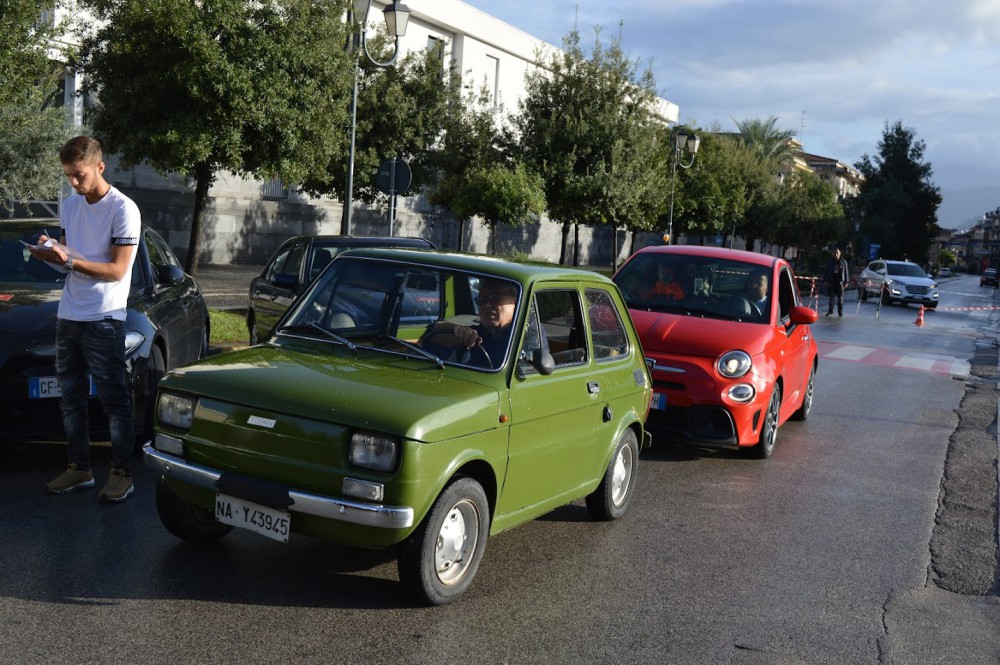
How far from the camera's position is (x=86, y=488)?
6324mm

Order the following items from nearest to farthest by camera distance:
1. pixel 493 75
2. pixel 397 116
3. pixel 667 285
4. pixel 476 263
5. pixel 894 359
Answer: pixel 476 263 < pixel 667 285 < pixel 894 359 < pixel 397 116 < pixel 493 75

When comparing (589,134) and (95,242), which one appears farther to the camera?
(589,134)

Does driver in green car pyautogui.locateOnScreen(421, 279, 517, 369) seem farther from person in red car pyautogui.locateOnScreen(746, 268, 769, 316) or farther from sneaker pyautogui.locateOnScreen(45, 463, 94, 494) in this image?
person in red car pyautogui.locateOnScreen(746, 268, 769, 316)

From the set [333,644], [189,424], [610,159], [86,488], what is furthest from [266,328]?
[610,159]

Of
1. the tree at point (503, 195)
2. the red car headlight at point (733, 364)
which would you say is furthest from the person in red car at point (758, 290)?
the tree at point (503, 195)

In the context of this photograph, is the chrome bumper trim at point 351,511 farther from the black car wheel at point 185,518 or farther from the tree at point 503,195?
the tree at point 503,195

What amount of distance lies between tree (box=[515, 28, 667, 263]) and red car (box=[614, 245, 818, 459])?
21304 mm

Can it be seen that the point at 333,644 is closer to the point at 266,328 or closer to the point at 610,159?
the point at 266,328

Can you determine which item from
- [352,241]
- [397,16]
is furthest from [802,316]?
[397,16]

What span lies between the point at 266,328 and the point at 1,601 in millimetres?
7042

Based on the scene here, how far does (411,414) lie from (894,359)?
52.6 ft

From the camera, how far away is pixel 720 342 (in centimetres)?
870

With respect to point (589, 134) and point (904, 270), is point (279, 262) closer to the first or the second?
point (589, 134)

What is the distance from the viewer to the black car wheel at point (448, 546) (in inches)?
177
